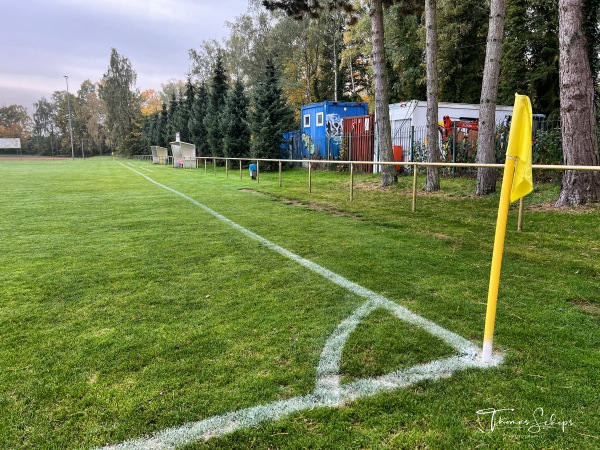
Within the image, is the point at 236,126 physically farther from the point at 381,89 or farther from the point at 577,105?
the point at 577,105

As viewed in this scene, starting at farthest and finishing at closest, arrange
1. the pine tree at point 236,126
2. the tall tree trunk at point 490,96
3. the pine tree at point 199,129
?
1. the pine tree at point 199,129
2. the pine tree at point 236,126
3. the tall tree trunk at point 490,96

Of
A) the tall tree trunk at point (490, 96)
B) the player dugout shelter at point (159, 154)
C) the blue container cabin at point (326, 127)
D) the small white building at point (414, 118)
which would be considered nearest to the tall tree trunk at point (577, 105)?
the tall tree trunk at point (490, 96)

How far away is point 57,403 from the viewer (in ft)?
6.75

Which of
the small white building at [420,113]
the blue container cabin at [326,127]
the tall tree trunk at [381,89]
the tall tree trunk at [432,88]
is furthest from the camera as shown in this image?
the blue container cabin at [326,127]

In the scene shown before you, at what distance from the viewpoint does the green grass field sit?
1.88 metres

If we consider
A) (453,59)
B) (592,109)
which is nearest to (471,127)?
(592,109)

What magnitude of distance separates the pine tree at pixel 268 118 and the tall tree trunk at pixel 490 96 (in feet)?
44.7

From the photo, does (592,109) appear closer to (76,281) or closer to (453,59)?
(76,281)

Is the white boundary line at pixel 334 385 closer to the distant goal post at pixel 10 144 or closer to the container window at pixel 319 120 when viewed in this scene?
the container window at pixel 319 120

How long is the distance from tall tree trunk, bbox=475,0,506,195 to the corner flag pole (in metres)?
8.11

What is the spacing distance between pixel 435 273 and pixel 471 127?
1278cm

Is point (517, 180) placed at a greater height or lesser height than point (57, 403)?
greater

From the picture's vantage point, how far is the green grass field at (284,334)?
6.18 ft

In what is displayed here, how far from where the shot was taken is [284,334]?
110 inches
